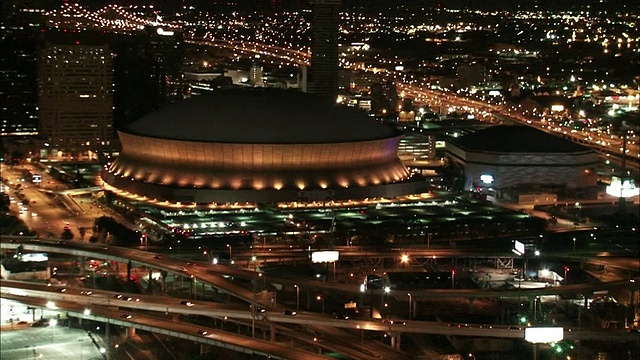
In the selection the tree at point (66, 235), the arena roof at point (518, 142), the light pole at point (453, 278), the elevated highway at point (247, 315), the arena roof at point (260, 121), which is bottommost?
the tree at point (66, 235)

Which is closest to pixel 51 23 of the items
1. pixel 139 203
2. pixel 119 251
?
pixel 139 203

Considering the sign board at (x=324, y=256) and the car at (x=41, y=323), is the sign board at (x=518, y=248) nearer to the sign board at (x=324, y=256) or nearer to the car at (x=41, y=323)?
the sign board at (x=324, y=256)

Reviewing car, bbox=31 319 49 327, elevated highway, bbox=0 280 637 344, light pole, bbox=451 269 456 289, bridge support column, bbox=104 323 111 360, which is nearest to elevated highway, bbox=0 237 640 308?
elevated highway, bbox=0 280 637 344

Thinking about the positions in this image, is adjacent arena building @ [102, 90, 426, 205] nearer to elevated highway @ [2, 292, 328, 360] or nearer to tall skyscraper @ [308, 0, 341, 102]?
elevated highway @ [2, 292, 328, 360]

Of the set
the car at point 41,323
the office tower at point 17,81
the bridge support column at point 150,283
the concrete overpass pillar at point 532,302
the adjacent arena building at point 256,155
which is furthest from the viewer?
the office tower at point 17,81

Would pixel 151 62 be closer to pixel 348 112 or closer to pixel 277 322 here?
pixel 348 112

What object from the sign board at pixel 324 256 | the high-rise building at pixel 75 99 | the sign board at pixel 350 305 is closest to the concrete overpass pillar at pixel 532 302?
the sign board at pixel 350 305

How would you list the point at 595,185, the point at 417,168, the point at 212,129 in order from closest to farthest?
the point at 212,129 < the point at 595,185 < the point at 417,168
